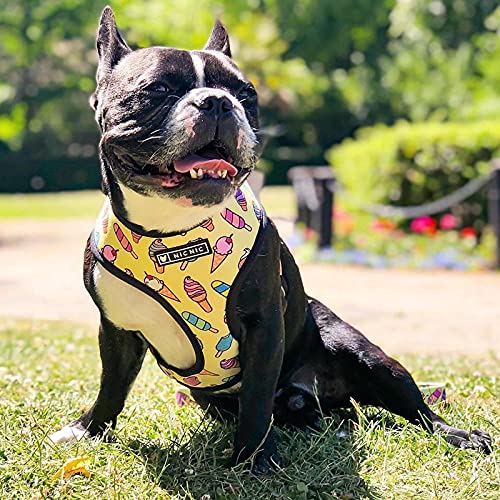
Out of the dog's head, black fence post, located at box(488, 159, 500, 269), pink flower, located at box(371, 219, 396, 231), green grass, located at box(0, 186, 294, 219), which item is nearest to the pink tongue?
the dog's head

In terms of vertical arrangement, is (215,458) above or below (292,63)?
above

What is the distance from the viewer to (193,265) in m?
3.15

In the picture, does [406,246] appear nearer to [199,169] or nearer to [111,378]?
[111,378]

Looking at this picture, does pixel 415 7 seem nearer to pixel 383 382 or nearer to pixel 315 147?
pixel 315 147

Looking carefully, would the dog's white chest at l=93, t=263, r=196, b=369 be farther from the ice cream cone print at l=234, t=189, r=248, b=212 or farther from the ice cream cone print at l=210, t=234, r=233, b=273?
the ice cream cone print at l=234, t=189, r=248, b=212

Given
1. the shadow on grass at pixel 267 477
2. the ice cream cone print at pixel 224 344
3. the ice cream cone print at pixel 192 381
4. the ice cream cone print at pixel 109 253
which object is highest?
the ice cream cone print at pixel 109 253

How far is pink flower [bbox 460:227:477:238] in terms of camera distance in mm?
11184

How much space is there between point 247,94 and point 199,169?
40 centimetres

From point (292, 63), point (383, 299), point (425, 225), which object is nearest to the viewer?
point (383, 299)

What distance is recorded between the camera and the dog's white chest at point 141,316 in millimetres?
3205

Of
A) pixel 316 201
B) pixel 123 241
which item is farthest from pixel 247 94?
pixel 316 201

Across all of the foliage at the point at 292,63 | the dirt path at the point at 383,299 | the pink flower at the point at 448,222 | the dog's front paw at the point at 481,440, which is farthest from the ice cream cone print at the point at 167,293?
the foliage at the point at 292,63

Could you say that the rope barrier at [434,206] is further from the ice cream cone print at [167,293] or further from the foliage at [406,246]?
the ice cream cone print at [167,293]

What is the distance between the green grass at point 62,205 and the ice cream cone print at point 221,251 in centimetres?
1308
